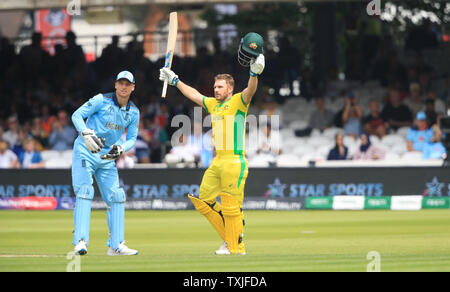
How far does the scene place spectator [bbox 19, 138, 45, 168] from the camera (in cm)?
1680

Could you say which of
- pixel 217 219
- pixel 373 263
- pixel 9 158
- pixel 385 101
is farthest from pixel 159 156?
pixel 373 263

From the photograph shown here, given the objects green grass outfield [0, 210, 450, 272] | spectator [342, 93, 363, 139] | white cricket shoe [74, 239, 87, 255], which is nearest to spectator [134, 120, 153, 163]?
green grass outfield [0, 210, 450, 272]

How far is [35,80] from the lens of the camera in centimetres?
2109

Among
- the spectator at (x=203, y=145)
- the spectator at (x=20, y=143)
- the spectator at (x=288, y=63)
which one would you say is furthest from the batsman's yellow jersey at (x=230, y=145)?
the spectator at (x=288, y=63)

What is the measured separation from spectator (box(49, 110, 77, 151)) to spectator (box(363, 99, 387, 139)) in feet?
20.4

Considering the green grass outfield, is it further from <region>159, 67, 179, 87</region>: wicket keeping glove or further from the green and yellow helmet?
the green and yellow helmet

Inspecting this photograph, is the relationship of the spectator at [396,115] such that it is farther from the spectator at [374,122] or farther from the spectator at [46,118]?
the spectator at [46,118]

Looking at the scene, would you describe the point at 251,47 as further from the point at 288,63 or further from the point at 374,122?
the point at 288,63

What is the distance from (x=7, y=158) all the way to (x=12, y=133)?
4.99 feet

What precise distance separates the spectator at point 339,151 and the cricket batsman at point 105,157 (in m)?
8.02

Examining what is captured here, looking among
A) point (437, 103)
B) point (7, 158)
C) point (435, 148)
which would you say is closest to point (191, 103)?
point (7, 158)

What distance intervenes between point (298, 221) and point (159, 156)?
4.86 m

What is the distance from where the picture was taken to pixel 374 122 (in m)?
17.9
